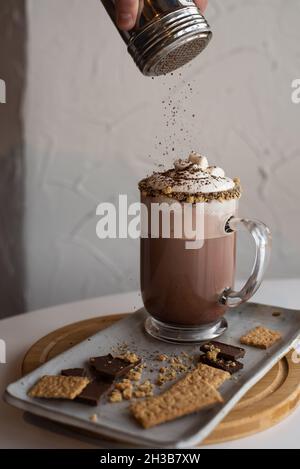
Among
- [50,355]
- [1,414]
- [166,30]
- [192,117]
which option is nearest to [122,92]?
[192,117]

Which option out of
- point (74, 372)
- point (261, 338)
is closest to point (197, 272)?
point (261, 338)

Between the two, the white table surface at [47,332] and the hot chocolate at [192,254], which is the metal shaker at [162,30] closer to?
the hot chocolate at [192,254]

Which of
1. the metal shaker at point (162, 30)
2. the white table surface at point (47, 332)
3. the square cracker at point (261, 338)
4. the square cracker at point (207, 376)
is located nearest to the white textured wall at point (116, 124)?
the white table surface at point (47, 332)

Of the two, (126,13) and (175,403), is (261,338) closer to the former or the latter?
(175,403)

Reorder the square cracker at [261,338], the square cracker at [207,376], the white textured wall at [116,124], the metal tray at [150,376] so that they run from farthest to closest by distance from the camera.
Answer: the white textured wall at [116,124] < the square cracker at [261,338] < the square cracker at [207,376] < the metal tray at [150,376]

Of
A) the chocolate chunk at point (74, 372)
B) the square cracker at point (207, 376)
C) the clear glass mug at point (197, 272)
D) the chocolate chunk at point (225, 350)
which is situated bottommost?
the square cracker at point (207, 376)

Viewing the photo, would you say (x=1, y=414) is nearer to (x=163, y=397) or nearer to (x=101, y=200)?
(x=163, y=397)

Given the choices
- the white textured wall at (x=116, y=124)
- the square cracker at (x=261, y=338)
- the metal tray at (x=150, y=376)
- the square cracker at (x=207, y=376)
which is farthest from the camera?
the white textured wall at (x=116, y=124)

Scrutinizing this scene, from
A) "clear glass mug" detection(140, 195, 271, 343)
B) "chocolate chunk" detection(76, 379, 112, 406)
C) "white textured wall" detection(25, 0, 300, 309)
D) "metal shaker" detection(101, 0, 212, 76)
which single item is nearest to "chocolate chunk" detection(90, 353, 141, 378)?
"chocolate chunk" detection(76, 379, 112, 406)
